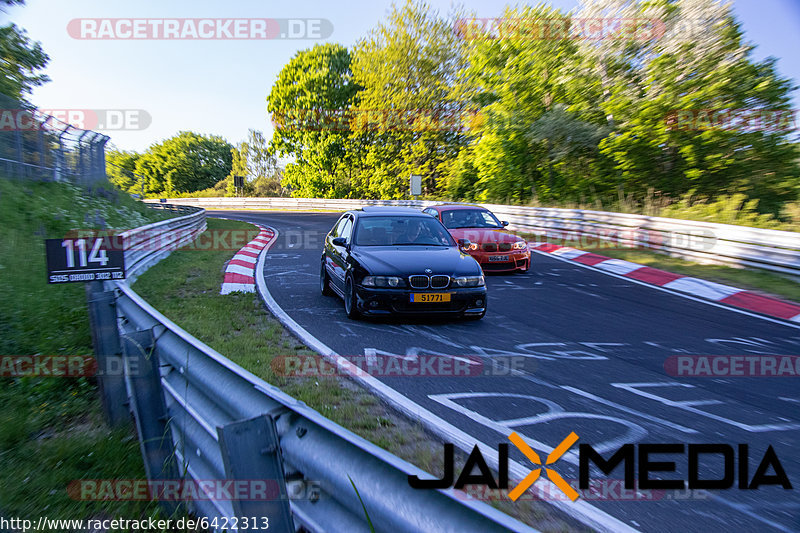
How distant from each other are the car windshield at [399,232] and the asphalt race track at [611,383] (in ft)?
3.85

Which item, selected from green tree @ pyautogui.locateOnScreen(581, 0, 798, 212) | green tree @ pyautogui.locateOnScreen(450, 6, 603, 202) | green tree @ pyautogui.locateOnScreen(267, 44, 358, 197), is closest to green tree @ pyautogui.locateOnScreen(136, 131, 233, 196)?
green tree @ pyautogui.locateOnScreen(267, 44, 358, 197)

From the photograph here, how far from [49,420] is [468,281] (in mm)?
4783

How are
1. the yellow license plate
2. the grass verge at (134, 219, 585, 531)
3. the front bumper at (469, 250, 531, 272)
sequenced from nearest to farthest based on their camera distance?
the grass verge at (134, 219, 585, 531) < the yellow license plate < the front bumper at (469, 250, 531, 272)

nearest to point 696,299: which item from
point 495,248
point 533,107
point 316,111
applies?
point 495,248

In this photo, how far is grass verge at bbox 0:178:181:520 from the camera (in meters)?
2.87

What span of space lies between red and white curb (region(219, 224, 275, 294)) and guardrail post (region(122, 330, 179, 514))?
6.28 metres

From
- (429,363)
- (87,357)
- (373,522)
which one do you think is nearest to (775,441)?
(429,363)

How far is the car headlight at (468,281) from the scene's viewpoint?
710 cm

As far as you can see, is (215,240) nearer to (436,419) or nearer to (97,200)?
(97,200)

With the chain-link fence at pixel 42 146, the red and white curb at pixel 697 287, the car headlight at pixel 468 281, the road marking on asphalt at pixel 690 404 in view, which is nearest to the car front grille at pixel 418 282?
the car headlight at pixel 468 281

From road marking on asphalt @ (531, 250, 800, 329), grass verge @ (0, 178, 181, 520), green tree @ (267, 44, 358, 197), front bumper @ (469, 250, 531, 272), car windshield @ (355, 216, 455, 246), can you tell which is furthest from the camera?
green tree @ (267, 44, 358, 197)

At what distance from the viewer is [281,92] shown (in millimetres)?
47344

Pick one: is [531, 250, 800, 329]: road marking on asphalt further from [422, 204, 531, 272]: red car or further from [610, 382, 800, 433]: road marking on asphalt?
[610, 382, 800, 433]: road marking on asphalt

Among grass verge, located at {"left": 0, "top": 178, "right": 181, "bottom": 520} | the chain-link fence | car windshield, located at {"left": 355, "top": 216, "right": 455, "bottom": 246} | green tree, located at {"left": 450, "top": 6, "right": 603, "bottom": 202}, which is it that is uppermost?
green tree, located at {"left": 450, "top": 6, "right": 603, "bottom": 202}
